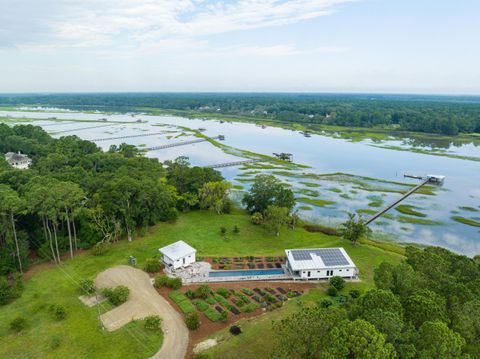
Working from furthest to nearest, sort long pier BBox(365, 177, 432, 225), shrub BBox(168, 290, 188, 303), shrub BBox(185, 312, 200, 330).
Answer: long pier BBox(365, 177, 432, 225)
shrub BBox(168, 290, 188, 303)
shrub BBox(185, 312, 200, 330)

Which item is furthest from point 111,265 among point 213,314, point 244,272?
point 244,272

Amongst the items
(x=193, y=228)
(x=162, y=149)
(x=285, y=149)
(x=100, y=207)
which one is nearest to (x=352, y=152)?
(x=285, y=149)

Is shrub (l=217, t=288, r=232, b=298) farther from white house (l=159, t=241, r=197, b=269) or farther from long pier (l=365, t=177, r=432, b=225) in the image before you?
long pier (l=365, t=177, r=432, b=225)

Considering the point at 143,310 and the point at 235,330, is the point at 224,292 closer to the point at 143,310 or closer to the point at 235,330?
the point at 235,330

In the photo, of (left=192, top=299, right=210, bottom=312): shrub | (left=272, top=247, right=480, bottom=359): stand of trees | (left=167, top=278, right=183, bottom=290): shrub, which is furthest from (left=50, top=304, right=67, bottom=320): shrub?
(left=272, top=247, right=480, bottom=359): stand of trees

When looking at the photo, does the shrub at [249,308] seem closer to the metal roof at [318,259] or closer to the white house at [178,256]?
the metal roof at [318,259]

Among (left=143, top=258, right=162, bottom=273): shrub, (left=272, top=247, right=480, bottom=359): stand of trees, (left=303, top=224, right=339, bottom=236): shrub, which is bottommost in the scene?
(left=303, top=224, right=339, bottom=236): shrub

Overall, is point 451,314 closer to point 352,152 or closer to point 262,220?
point 262,220
